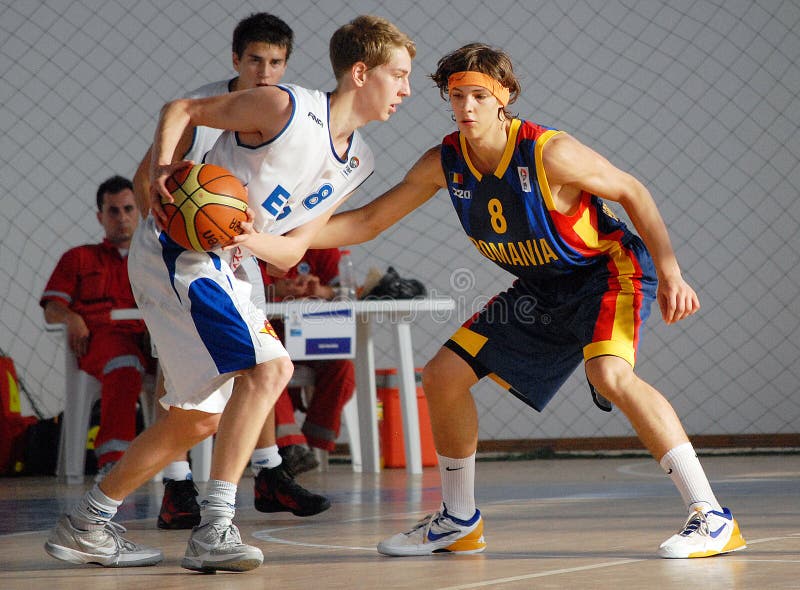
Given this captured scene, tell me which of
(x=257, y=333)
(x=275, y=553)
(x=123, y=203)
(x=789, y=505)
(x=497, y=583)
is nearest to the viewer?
(x=497, y=583)

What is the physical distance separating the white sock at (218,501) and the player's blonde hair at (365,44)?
48.9 inches

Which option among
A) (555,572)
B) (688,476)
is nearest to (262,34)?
(688,476)

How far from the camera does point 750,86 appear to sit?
795 centimetres

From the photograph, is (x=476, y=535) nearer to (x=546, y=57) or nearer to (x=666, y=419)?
(x=666, y=419)

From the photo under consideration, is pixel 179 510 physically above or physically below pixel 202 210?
below

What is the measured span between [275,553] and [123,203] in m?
3.64

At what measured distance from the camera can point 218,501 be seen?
2949 millimetres

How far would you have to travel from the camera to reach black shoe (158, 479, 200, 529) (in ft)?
12.9

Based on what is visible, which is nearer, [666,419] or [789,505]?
[666,419]

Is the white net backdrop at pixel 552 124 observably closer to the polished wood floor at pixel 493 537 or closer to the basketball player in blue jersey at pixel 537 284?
the polished wood floor at pixel 493 537

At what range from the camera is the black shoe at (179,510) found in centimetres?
394

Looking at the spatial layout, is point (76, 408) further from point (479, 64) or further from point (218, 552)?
point (479, 64)

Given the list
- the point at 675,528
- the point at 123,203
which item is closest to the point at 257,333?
the point at 675,528

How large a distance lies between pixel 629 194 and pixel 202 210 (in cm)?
119
